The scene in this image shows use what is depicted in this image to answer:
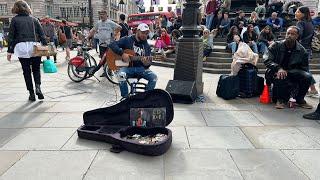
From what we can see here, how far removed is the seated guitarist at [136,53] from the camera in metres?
5.81

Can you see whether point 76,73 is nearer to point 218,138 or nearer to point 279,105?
point 279,105

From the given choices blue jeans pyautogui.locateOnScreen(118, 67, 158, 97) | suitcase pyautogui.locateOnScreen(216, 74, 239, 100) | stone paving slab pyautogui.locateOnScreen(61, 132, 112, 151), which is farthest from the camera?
suitcase pyautogui.locateOnScreen(216, 74, 239, 100)

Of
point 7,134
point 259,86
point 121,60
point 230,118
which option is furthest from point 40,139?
point 259,86

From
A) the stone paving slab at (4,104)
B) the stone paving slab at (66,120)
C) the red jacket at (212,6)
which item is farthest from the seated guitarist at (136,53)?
the red jacket at (212,6)

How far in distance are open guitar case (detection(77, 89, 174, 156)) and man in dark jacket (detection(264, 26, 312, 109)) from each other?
285cm

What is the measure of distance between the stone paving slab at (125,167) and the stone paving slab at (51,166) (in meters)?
0.11

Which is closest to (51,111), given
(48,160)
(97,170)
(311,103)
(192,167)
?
(48,160)

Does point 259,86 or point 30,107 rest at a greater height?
point 259,86

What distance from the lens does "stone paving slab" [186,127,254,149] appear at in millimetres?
4090

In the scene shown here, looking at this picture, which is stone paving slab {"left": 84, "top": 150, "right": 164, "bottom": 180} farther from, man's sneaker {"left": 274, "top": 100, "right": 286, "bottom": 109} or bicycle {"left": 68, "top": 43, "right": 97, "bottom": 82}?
bicycle {"left": 68, "top": 43, "right": 97, "bottom": 82}

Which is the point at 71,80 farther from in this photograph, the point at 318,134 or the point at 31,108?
the point at 318,134

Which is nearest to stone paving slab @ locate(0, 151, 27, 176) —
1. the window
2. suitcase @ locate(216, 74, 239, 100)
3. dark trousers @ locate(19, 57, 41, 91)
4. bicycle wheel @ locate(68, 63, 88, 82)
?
dark trousers @ locate(19, 57, 41, 91)

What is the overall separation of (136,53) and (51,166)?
2.94m

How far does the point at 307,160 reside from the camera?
3.67 meters
